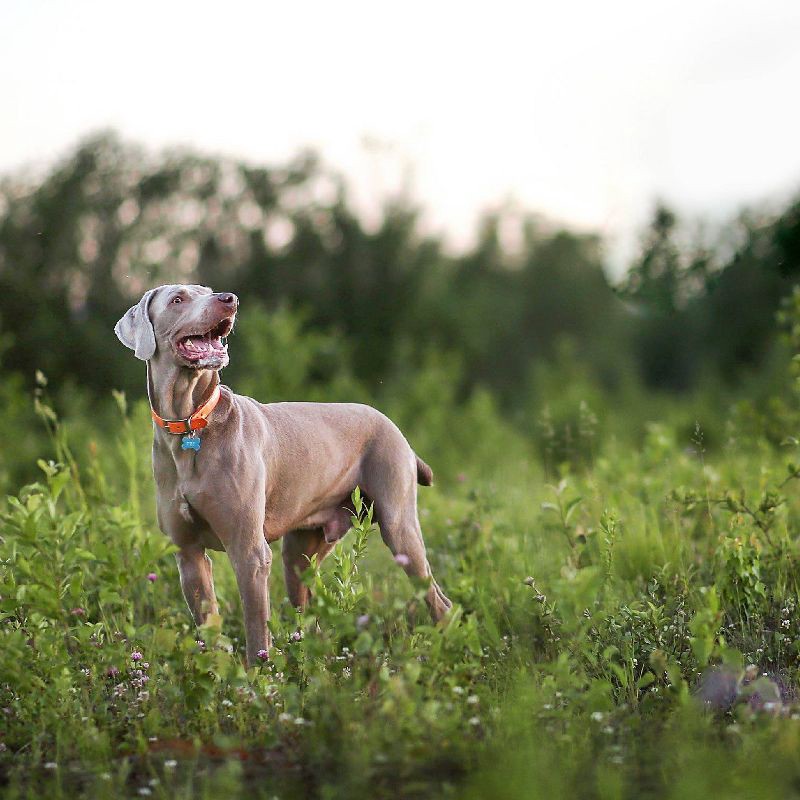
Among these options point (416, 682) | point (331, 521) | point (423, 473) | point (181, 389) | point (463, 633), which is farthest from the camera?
point (423, 473)

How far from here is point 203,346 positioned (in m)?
4.36

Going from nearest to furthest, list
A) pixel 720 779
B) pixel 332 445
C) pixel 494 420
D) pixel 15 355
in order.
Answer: pixel 720 779 → pixel 332 445 → pixel 494 420 → pixel 15 355

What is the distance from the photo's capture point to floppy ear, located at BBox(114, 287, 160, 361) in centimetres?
446

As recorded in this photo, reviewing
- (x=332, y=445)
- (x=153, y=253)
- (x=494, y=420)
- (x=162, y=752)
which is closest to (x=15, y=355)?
(x=153, y=253)

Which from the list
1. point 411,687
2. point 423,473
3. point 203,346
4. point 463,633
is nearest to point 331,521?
point 423,473

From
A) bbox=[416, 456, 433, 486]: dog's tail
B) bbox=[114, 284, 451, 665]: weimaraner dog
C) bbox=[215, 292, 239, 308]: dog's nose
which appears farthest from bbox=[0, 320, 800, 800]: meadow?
bbox=[215, 292, 239, 308]: dog's nose

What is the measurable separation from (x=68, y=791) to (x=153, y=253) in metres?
21.4

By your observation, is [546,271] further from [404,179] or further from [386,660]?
[386,660]

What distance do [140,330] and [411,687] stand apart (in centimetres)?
210

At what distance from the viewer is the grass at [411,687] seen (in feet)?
9.66

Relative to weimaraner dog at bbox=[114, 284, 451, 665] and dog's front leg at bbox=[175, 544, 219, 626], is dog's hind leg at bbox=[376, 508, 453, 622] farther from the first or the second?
dog's front leg at bbox=[175, 544, 219, 626]

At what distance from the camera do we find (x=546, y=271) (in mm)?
35594

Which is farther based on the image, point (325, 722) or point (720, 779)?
point (325, 722)

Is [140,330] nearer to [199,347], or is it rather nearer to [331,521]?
[199,347]
